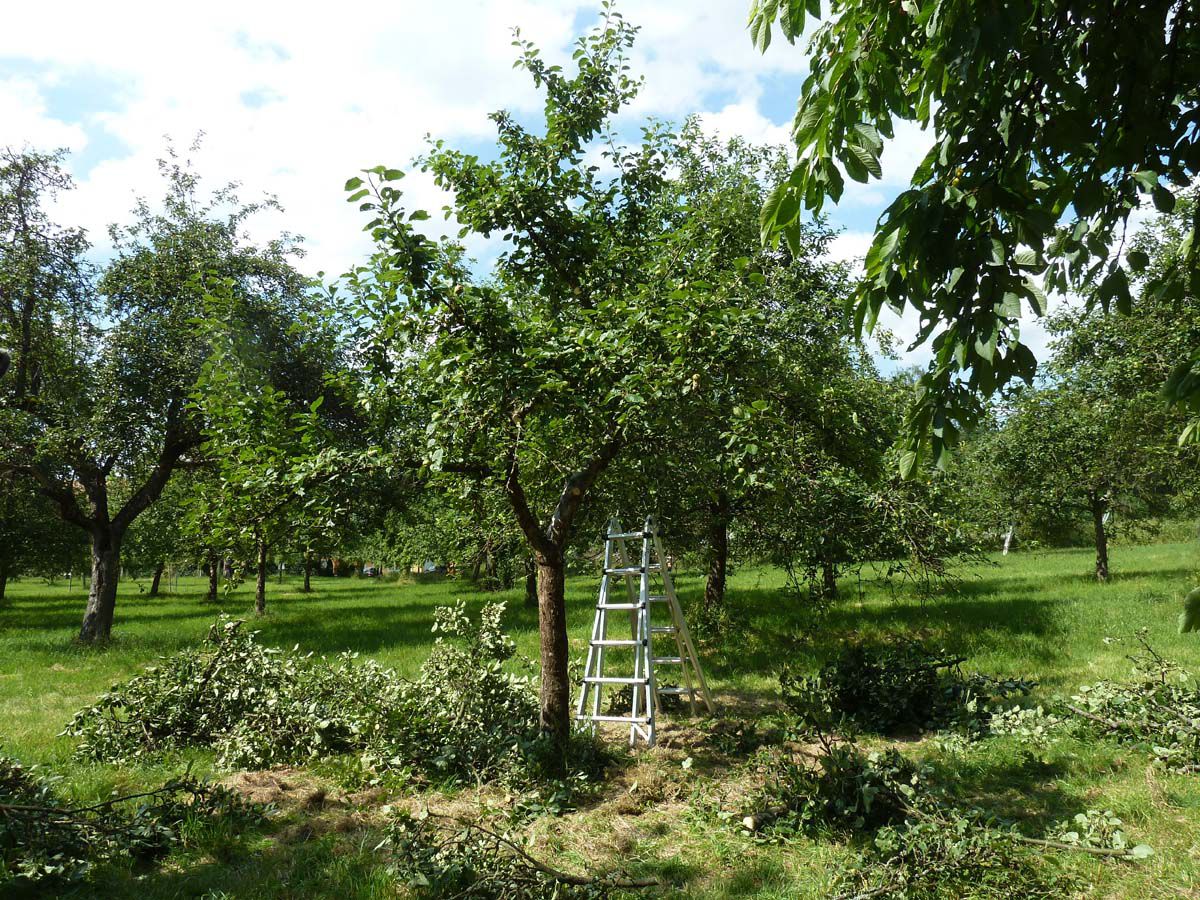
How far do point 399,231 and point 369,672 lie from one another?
5132 millimetres

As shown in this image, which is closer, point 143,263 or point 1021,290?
point 1021,290

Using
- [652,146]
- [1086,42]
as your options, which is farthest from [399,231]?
[1086,42]

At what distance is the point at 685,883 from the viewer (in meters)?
4.80

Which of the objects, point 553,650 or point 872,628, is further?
point 872,628

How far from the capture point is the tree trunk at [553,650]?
24.0ft

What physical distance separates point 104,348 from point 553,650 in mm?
13721

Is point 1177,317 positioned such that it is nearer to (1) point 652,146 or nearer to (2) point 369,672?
(1) point 652,146

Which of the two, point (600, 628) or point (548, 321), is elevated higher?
point (548, 321)

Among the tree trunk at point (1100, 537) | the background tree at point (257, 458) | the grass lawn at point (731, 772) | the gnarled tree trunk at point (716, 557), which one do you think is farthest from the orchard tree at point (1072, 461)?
the background tree at point (257, 458)

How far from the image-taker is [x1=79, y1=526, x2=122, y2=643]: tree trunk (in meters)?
15.7

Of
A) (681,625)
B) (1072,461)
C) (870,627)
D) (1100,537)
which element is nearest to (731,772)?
(681,625)

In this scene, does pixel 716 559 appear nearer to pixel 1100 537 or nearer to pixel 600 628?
pixel 600 628

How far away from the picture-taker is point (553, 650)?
24.3ft

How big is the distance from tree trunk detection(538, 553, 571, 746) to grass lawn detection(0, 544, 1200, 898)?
847 mm
